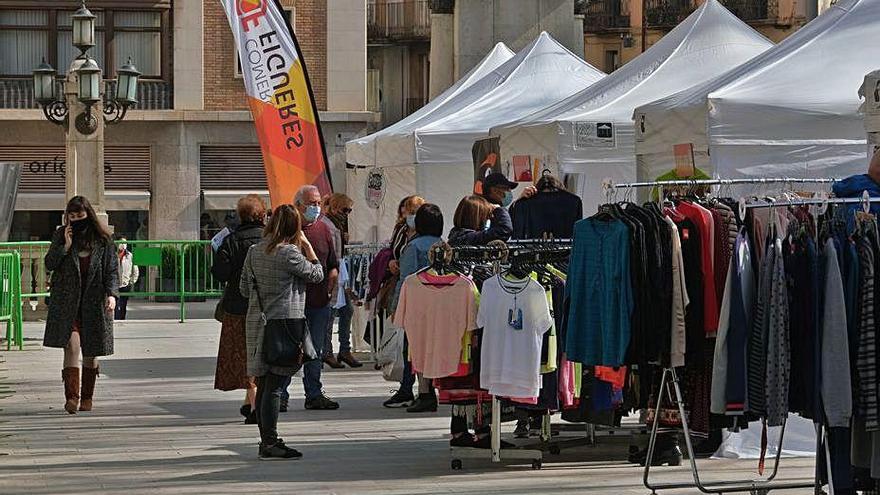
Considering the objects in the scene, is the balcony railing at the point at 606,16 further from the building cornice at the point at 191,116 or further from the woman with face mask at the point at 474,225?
the woman with face mask at the point at 474,225

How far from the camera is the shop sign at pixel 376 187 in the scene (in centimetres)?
2352

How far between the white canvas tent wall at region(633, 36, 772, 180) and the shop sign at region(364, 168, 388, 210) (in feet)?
30.4

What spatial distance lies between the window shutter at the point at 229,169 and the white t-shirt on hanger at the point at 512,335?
32010mm

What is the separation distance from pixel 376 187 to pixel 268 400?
39.7ft

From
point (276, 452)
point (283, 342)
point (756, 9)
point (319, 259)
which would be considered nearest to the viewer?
point (283, 342)

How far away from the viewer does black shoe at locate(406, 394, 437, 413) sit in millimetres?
14648

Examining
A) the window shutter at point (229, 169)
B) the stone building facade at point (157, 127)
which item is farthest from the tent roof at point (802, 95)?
the window shutter at point (229, 169)

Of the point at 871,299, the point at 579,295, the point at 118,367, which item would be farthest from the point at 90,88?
the point at 871,299

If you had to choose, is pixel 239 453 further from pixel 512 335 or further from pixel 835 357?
pixel 835 357

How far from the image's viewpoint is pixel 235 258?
522 inches

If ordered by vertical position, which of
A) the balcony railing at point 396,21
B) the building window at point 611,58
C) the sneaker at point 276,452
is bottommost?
the sneaker at point 276,452

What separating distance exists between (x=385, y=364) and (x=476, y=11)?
41.1 ft

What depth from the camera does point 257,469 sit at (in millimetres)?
11336

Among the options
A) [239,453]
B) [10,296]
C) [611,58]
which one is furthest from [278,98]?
[611,58]
